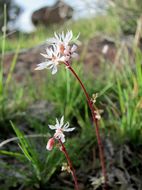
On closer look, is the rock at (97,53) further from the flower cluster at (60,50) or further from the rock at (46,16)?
the rock at (46,16)

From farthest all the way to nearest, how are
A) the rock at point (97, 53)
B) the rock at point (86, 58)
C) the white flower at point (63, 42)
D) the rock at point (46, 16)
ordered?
the rock at point (46, 16), the rock at point (97, 53), the rock at point (86, 58), the white flower at point (63, 42)

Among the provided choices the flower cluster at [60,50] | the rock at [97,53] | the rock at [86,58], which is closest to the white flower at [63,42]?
the flower cluster at [60,50]

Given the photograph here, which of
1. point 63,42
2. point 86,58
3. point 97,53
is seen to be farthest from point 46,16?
point 63,42

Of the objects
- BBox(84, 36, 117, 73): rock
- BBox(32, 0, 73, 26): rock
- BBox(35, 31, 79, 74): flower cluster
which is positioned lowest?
BBox(35, 31, 79, 74): flower cluster

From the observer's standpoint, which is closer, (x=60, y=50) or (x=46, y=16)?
(x=60, y=50)

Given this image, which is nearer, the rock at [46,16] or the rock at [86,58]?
the rock at [86,58]

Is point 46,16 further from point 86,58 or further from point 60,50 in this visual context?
point 60,50

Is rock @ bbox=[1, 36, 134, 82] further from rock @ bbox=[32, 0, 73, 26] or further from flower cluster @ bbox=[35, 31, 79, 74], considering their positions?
rock @ bbox=[32, 0, 73, 26]

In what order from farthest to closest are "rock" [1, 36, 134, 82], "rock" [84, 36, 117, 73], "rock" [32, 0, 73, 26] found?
"rock" [32, 0, 73, 26] < "rock" [84, 36, 117, 73] < "rock" [1, 36, 134, 82]

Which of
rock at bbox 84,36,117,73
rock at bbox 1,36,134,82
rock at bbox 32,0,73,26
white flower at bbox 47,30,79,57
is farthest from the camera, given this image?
rock at bbox 32,0,73,26

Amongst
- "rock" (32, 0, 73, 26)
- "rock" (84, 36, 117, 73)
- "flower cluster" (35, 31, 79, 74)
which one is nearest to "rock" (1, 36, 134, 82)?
"rock" (84, 36, 117, 73)

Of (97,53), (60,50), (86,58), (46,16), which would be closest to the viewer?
(60,50)
